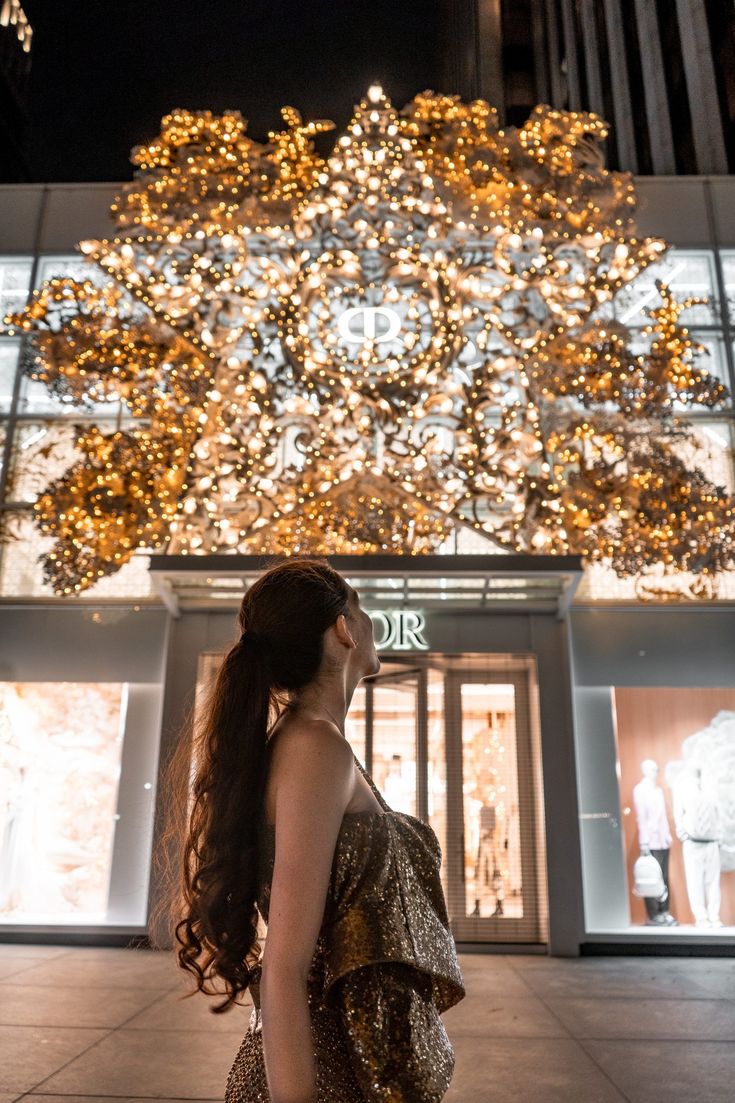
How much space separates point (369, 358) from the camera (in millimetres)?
7906

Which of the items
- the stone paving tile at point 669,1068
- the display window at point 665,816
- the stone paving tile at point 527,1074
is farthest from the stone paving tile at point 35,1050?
the display window at point 665,816

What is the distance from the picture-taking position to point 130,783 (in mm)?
8289

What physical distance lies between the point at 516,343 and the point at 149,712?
5007 millimetres

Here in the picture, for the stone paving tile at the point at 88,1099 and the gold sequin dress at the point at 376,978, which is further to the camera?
the stone paving tile at the point at 88,1099

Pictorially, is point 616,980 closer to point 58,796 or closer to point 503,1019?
point 503,1019

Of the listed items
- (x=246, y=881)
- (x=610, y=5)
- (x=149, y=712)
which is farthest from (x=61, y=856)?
(x=610, y=5)

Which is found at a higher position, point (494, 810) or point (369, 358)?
point (369, 358)

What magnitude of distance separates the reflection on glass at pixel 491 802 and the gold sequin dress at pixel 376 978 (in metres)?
6.89

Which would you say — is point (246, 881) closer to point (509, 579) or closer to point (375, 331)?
point (509, 579)

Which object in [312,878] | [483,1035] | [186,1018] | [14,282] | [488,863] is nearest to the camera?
[312,878]

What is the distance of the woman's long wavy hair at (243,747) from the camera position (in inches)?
50.0

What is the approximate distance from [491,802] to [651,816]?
155cm

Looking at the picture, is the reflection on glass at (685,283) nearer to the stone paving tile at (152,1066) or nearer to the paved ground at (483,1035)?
the paved ground at (483,1035)

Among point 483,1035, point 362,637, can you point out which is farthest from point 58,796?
point 362,637
